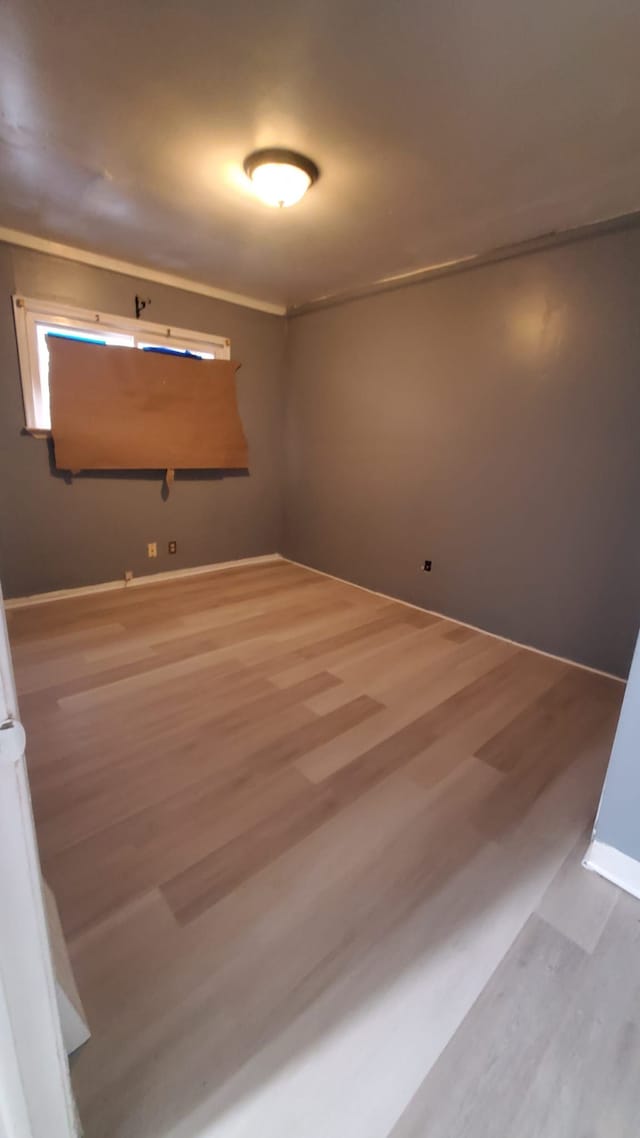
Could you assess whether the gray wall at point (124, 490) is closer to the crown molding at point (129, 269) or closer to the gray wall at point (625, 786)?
the crown molding at point (129, 269)

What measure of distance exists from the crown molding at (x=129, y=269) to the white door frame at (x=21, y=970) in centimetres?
328

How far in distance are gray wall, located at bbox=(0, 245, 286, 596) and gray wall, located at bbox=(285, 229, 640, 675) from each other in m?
0.55

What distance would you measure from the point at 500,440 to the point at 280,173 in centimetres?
179

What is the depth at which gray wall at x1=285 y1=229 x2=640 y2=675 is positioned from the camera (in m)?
2.42

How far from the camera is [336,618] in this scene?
320 cm

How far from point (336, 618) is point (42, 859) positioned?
2134 mm

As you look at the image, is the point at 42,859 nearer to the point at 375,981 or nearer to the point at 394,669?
the point at 375,981

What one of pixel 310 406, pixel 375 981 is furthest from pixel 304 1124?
pixel 310 406

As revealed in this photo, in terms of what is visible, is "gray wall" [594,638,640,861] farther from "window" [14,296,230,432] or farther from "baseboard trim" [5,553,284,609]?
"window" [14,296,230,432]

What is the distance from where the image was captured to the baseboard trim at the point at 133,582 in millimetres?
3195

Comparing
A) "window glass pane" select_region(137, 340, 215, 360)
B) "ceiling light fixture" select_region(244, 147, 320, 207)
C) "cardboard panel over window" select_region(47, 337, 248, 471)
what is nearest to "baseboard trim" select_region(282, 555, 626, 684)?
"cardboard panel over window" select_region(47, 337, 248, 471)

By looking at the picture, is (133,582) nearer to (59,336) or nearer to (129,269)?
(59,336)

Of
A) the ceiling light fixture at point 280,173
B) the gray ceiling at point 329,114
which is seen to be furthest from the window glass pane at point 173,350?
the ceiling light fixture at point 280,173

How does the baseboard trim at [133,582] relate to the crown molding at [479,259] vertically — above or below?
below
